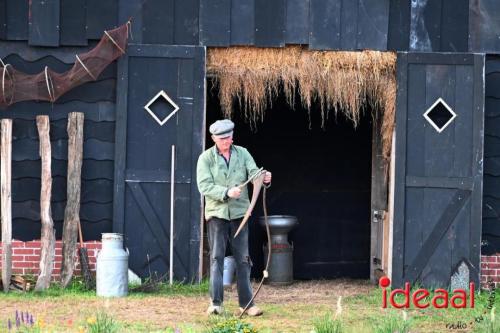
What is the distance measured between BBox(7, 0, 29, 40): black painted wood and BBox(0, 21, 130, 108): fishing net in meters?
0.32

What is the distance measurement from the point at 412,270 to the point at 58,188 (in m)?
3.68

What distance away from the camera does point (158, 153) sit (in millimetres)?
10188

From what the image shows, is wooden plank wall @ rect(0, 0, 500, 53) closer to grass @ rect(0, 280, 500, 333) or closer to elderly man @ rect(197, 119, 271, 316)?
elderly man @ rect(197, 119, 271, 316)

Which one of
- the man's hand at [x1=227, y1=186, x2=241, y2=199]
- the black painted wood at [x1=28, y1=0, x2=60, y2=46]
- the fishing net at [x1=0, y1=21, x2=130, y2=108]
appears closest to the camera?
the man's hand at [x1=227, y1=186, x2=241, y2=199]

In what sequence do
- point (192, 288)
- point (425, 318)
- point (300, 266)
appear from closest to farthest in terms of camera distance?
point (425, 318)
point (192, 288)
point (300, 266)

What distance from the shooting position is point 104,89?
10180mm

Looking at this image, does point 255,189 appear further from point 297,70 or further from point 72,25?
point 72,25

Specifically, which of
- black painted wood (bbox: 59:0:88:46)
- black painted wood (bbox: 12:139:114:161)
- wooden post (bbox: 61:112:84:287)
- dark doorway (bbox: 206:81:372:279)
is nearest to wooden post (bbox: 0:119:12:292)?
black painted wood (bbox: 12:139:114:161)

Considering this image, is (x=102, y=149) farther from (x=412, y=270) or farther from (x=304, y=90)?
(x=412, y=270)

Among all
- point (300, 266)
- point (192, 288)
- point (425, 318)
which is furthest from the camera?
point (300, 266)

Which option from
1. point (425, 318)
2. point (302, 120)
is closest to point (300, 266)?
point (302, 120)

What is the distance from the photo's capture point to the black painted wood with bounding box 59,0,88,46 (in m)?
10.1

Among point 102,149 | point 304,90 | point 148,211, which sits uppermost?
point 304,90

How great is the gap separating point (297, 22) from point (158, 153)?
1932mm
